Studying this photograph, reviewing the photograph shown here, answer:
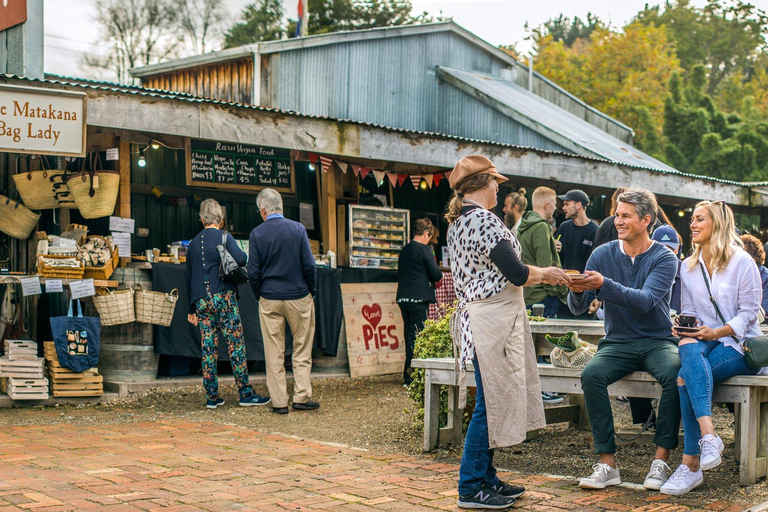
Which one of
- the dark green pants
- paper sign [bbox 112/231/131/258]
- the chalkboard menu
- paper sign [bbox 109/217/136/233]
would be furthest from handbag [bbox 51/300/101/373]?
the dark green pants

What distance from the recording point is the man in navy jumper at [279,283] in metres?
7.86

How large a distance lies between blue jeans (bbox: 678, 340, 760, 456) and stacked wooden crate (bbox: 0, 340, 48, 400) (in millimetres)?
→ 5741

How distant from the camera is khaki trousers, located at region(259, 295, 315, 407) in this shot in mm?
7934

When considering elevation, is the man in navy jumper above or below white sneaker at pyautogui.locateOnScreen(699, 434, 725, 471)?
above

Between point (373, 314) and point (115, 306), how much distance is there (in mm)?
3441

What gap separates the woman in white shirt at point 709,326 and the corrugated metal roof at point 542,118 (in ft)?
33.2

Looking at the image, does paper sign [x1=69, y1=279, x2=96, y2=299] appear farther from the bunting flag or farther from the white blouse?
the white blouse

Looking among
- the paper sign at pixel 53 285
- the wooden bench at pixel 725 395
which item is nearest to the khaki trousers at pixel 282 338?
the paper sign at pixel 53 285

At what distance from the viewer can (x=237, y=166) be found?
10.7 metres

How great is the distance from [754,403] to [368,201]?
779cm

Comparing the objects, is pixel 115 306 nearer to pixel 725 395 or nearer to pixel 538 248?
pixel 538 248

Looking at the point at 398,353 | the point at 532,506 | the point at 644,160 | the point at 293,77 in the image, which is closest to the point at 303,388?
the point at 398,353

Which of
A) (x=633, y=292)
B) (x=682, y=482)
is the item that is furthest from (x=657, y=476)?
(x=633, y=292)

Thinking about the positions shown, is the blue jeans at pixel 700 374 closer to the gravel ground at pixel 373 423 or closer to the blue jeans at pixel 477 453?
the gravel ground at pixel 373 423
